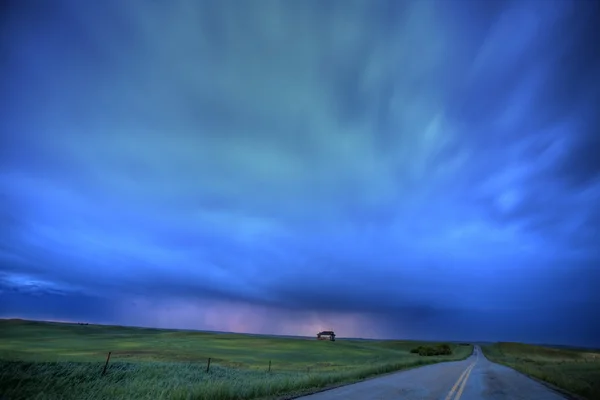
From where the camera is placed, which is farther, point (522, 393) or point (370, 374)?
point (370, 374)

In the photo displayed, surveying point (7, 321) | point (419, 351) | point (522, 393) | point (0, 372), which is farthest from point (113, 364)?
point (7, 321)

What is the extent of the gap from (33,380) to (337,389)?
19.1 metres

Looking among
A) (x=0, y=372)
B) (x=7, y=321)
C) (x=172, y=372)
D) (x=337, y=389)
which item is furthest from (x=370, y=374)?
(x=7, y=321)

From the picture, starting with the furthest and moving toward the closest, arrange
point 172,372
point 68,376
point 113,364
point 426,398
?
point 113,364 < point 172,372 < point 68,376 < point 426,398

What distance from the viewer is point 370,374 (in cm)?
2605

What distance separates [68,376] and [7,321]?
195304mm

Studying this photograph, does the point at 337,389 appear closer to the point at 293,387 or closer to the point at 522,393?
the point at 293,387

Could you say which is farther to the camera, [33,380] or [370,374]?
[370,374]

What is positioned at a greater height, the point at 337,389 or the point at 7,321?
the point at 7,321

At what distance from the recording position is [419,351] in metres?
102

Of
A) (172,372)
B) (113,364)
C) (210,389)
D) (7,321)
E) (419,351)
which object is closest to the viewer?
(210,389)

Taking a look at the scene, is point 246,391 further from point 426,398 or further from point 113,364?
point 113,364

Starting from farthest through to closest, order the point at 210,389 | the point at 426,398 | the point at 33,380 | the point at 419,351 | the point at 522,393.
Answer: the point at 419,351, the point at 33,380, the point at 522,393, the point at 426,398, the point at 210,389

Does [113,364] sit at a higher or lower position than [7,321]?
lower
